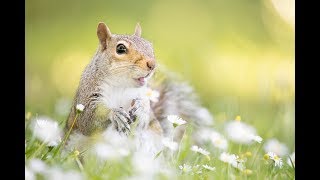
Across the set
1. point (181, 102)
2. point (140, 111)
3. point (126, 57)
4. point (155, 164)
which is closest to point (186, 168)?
point (155, 164)

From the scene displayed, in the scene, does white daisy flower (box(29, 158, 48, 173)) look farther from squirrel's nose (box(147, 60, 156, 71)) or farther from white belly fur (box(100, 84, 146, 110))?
squirrel's nose (box(147, 60, 156, 71))

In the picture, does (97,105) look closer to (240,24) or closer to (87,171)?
(87,171)

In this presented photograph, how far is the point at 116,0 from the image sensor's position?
273cm

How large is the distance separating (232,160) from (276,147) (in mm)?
332

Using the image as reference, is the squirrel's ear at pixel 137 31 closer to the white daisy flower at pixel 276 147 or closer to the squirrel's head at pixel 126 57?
the squirrel's head at pixel 126 57

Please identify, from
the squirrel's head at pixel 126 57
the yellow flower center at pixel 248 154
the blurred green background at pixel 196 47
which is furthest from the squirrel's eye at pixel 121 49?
the yellow flower center at pixel 248 154

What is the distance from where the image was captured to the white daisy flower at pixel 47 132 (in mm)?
2578

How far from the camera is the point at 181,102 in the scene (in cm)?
311

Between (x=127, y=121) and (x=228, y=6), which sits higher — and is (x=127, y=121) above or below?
below

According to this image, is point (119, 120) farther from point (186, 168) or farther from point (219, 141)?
point (219, 141)

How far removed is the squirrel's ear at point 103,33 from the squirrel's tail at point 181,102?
17.5 inches

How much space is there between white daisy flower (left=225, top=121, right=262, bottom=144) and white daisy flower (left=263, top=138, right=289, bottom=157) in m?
0.07
